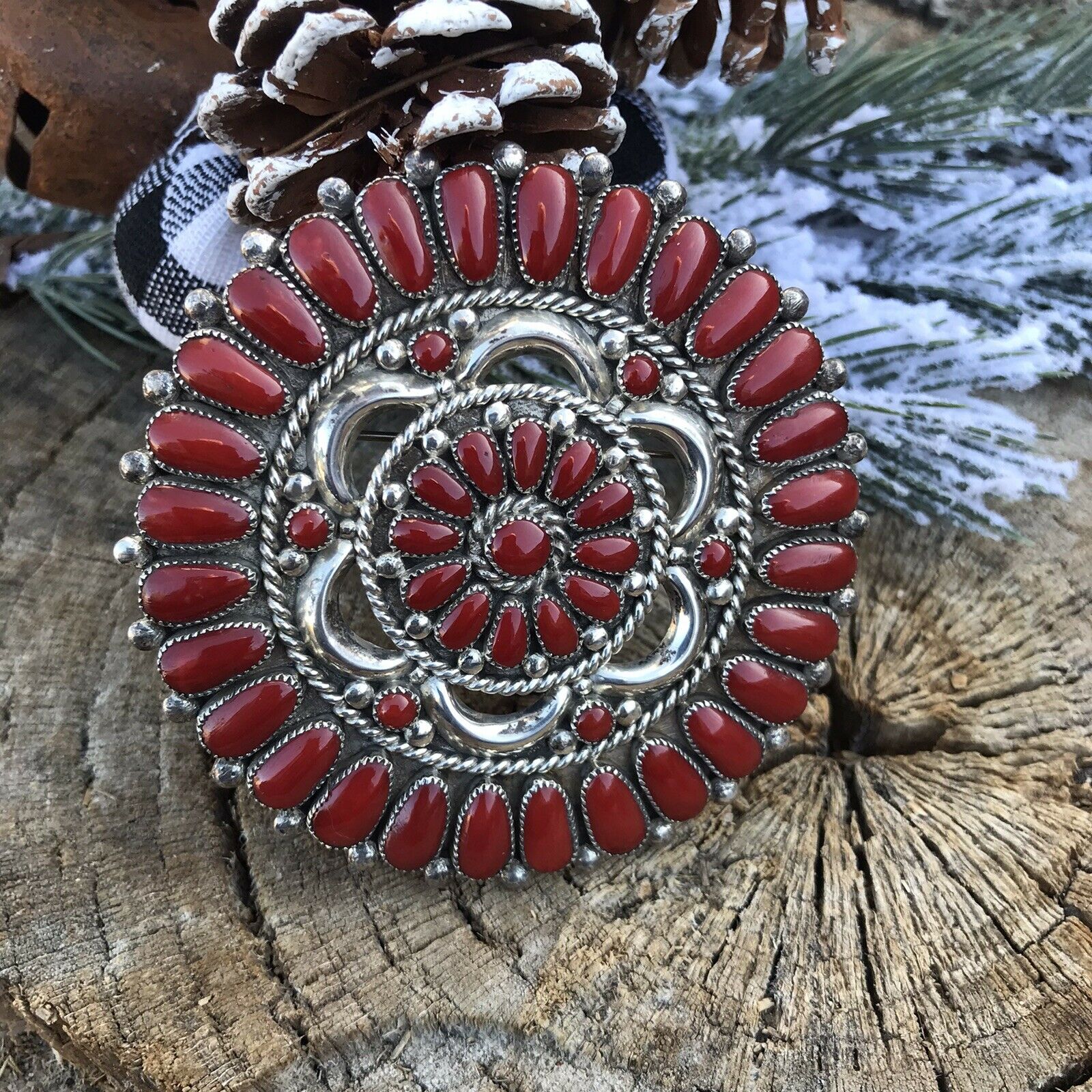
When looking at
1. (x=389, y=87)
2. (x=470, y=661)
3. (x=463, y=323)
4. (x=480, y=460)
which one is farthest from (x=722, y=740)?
(x=389, y=87)

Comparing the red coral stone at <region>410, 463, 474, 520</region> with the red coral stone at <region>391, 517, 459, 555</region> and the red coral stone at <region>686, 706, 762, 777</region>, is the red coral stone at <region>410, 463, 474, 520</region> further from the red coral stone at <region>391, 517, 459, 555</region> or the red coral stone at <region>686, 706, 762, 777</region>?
the red coral stone at <region>686, 706, 762, 777</region>

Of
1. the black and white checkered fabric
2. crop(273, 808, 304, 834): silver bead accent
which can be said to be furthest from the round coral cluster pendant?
the black and white checkered fabric

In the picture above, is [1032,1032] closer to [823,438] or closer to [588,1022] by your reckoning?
[588,1022]

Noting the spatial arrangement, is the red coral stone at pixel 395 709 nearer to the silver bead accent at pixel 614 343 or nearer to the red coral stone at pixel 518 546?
the red coral stone at pixel 518 546

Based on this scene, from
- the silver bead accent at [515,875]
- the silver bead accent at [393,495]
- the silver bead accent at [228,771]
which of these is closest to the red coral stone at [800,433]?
the silver bead accent at [393,495]

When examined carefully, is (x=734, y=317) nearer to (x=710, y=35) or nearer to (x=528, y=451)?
(x=528, y=451)
